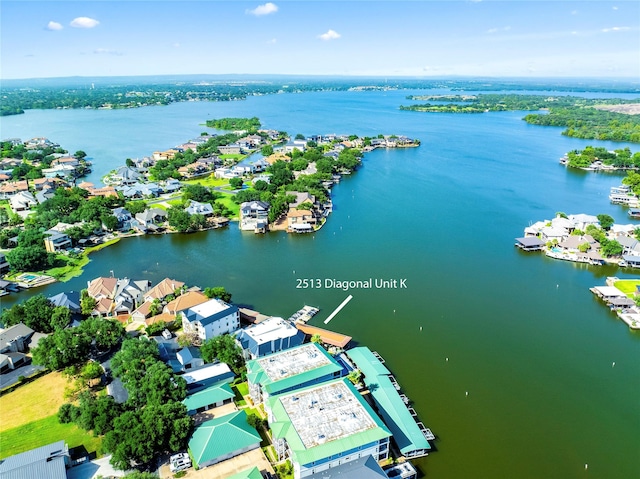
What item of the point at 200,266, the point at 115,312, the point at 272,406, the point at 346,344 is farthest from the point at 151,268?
the point at 272,406

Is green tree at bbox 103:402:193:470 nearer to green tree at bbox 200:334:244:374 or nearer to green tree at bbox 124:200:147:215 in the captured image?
green tree at bbox 200:334:244:374

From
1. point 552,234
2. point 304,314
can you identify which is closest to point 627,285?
point 552,234

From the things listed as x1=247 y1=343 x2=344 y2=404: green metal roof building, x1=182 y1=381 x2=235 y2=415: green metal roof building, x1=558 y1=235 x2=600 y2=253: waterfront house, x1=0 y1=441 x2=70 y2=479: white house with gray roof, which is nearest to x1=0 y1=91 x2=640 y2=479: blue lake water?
x1=558 y1=235 x2=600 y2=253: waterfront house

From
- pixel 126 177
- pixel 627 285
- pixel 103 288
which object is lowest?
pixel 627 285

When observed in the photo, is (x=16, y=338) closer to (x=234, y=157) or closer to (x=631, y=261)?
(x=631, y=261)

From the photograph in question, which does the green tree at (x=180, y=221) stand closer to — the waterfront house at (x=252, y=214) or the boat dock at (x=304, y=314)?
the waterfront house at (x=252, y=214)

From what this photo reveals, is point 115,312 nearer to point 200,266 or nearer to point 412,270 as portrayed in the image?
point 200,266
